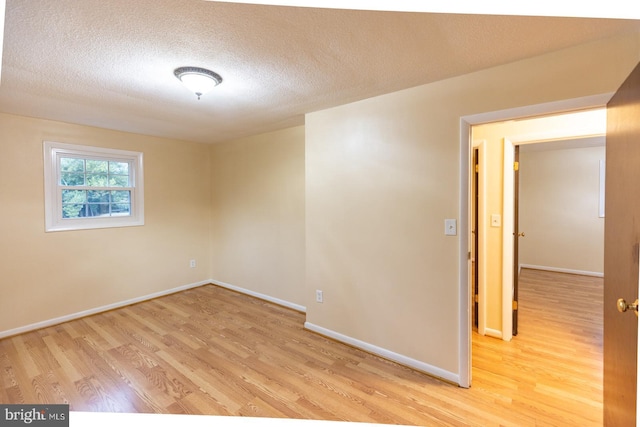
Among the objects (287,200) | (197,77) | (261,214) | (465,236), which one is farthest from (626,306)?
(261,214)

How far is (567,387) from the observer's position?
204 centimetres

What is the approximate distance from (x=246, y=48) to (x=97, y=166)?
9.77ft

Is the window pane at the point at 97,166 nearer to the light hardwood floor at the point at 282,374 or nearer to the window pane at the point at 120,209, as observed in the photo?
the window pane at the point at 120,209

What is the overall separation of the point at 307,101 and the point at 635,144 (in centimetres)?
209

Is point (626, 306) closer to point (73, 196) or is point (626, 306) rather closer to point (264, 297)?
point (264, 297)

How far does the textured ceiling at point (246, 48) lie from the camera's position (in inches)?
54.2

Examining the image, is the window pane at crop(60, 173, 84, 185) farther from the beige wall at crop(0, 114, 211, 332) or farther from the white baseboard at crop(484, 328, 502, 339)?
the white baseboard at crop(484, 328, 502, 339)

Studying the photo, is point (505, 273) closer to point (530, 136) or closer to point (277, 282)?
point (530, 136)

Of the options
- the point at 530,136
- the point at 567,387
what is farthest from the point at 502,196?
the point at 567,387


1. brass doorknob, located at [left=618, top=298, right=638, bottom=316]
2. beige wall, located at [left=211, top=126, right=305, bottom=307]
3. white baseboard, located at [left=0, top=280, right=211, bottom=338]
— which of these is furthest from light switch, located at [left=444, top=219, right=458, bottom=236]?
white baseboard, located at [left=0, top=280, right=211, bottom=338]

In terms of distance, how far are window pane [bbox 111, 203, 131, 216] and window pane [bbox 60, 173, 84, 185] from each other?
438 millimetres

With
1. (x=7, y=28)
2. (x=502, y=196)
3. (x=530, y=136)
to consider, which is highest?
(x=7, y=28)

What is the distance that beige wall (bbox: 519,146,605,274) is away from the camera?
5031 millimetres

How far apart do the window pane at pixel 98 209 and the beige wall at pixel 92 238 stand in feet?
0.76
